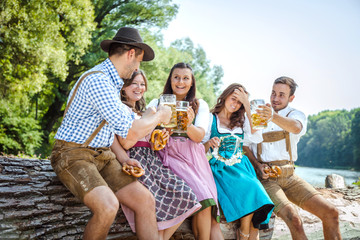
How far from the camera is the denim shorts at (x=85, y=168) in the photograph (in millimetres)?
2426

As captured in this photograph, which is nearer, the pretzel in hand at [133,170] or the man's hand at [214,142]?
the pretzel in hand at [133,170]

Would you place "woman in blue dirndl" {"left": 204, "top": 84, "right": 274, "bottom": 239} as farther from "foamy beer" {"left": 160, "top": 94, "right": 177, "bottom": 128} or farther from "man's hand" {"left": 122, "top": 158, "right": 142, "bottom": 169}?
"man's hand" {"left": 122, "top": 158, "right": 142, "bottom": 169}

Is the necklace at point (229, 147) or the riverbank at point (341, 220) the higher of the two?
the necklace at point (229, 147)

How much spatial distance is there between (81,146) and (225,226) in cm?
183

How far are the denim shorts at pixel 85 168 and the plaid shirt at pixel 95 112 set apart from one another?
8 cm

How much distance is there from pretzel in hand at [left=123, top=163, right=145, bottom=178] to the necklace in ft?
3.89

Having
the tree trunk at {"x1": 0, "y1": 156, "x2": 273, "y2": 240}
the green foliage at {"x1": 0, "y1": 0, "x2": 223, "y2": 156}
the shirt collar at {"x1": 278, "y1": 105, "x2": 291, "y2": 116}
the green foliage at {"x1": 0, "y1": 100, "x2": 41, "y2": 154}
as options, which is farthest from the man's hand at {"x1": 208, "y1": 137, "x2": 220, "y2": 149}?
the green foliage at {"x1": 0, "y1": 100, "x2": 41, "y2": 154}

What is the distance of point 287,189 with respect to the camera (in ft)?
12.8

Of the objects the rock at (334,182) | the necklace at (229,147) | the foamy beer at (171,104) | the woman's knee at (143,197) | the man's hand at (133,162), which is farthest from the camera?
the rock at (334,182)

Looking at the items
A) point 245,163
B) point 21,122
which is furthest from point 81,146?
point 21,122

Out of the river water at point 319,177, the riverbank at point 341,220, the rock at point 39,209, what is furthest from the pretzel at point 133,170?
the river water at point 319,177

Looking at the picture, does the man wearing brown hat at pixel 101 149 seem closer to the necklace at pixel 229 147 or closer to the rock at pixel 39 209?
the rock at pixel 39 209

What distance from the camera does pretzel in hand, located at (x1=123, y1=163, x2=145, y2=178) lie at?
2732 mm

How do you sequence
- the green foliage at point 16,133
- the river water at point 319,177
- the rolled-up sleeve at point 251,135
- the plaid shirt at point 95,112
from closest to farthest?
the plaid shirt at point 95,112
the rolled-up sleeve at point 251,135
the green foliage at point 16,133
the river water at point 319,177
